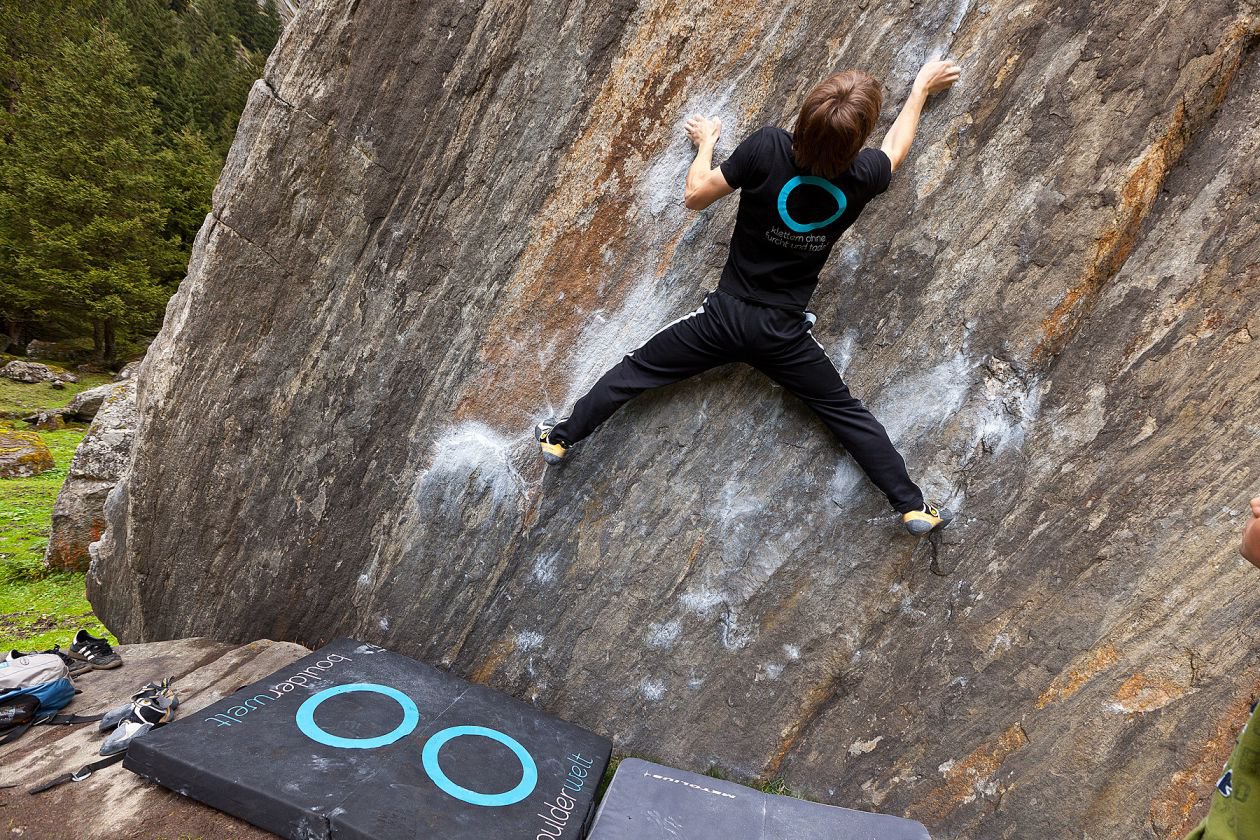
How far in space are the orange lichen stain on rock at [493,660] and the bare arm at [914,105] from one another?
3.97 meters

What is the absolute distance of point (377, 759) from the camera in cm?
314

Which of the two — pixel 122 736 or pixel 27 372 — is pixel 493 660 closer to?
pixel 122 736

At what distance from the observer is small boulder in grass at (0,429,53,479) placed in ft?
39.2

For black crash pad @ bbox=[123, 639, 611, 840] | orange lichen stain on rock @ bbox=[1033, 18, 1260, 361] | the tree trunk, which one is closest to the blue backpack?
black crash pad @ bbox=[123, 639, 611, 840]

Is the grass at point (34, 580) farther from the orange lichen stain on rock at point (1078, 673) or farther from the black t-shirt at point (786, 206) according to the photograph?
the orange lichen stain on rock at point (1078, 673)

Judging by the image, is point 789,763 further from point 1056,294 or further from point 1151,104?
point 1151,104

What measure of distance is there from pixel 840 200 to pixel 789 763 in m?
3.50

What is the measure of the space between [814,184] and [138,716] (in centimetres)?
491

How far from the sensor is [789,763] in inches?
152

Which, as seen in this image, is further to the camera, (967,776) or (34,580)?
(34,580)

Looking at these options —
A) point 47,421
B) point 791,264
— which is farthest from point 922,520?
point 47,421

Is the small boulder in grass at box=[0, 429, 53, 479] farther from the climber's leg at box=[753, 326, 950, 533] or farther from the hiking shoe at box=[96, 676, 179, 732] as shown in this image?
the climber's leg at box=[753, 326, 950, 533]

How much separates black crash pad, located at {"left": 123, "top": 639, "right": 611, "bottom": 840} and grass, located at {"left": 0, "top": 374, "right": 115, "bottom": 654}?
5412 millimetres

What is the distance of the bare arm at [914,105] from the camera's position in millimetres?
3303
